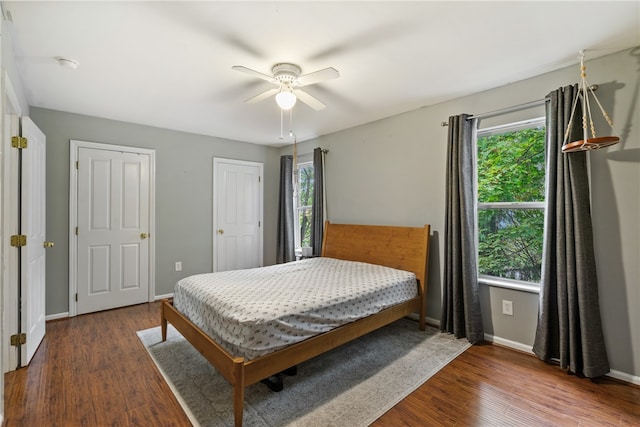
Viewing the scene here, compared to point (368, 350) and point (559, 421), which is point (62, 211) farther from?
point (559, 421)

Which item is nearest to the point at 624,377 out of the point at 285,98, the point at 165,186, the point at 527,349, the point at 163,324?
the point at 527,349

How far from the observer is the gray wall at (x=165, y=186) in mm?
3389

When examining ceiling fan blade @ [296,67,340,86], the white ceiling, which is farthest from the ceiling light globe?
the white ceiling

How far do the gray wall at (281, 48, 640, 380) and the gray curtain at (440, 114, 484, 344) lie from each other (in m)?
0.19

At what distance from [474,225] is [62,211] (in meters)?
4.59

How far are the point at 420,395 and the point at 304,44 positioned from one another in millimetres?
2575

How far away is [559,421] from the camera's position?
5.83 ft

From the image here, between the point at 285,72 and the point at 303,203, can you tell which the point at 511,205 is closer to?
the point at 285,72

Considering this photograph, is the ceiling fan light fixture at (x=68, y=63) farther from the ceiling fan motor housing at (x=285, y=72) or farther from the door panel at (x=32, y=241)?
the ceiling fan motor housing at (x=285, y=72)

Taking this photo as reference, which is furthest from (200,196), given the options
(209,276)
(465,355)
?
(465,355)

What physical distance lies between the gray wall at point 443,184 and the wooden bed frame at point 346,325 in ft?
0.67

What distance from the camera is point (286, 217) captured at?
4977mm

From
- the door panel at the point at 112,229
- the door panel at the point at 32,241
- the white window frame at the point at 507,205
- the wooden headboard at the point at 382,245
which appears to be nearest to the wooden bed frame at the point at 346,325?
the wooden headboard at the point at 382,245

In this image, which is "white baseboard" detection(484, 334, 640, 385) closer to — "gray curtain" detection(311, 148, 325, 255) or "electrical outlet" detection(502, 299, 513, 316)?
"electrical outlet" detection(502, 299, 513, 316)
